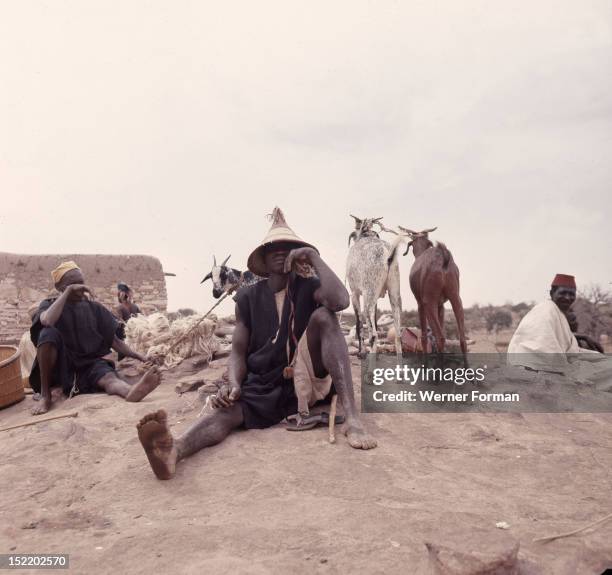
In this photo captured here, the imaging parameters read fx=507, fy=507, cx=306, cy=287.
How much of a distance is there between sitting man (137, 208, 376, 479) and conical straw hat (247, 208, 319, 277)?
12mm

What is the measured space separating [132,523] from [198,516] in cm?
30

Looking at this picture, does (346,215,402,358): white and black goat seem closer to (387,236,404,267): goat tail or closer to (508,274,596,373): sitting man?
(387,236,404,267): goat tail

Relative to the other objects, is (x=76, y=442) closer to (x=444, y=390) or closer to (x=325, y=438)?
(x=325, y=438)

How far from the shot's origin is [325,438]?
11.0 ft

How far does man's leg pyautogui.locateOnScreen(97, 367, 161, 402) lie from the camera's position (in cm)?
452

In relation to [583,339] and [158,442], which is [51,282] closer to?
[158,442]

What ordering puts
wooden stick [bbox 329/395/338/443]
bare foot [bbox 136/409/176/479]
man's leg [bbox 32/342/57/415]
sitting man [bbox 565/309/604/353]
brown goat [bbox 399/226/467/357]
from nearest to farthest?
bare foot [bbox 136/409/176/479]
wooden stick [bbox 329/395/338/443]
man's leg [bbox 32/342/57/415]
sitting man [bbox 565/309/604/353]
brown goat [bbox 399/226/467/357]

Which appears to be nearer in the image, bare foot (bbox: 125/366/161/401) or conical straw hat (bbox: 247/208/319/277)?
conical straw hat (bbox: 247/208/319/277)

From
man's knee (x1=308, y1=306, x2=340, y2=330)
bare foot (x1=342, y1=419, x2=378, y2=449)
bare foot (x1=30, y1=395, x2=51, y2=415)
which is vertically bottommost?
bare foot (x1=30, y1=395, x2=51, y2=415)

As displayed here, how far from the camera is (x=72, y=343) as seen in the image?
17.9 ft

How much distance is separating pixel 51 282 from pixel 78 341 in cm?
705

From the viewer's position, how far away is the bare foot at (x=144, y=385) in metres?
4.50

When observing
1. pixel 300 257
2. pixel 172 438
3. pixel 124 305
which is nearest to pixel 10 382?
pixel 172 438

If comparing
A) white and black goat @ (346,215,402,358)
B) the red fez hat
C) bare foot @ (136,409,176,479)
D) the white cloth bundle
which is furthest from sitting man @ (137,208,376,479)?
the red fez hat
